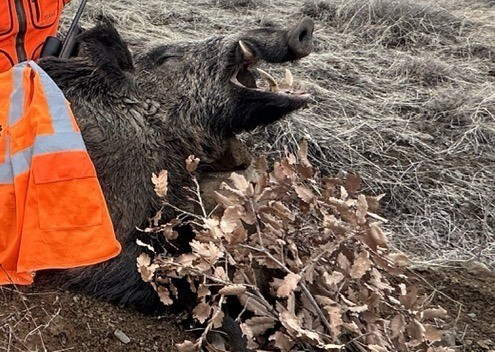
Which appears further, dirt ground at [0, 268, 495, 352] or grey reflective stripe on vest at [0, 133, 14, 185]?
grey reflective stripe on vest at [0, 133, 14, 185]

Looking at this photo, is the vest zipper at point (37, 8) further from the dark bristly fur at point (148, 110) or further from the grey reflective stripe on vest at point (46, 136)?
the grey reflective stripe on vest at point (46, 136)

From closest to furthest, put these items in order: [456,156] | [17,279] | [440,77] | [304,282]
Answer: [304,282], [17,279], [456,156], [440,77]

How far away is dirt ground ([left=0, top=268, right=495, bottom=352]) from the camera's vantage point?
305 centimetres

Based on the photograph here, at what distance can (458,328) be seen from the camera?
3.40m

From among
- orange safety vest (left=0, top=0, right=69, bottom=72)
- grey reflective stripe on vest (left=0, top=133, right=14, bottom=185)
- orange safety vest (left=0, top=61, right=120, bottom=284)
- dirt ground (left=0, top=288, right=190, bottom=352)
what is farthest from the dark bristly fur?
orange safety vest (left=0, top=0, right=69, bottom=72)

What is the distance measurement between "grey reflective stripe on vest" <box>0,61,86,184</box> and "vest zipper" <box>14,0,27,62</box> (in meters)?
1.30

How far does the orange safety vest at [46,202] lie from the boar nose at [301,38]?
118 centimetres

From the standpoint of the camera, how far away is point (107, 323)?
3.25 m

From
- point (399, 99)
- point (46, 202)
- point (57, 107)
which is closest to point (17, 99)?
point (57, 107)

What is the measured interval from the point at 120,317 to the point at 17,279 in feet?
1.61

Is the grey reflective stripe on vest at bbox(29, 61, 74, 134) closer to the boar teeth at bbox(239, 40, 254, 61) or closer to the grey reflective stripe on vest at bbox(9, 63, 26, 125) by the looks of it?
the grey reflective stripe on vest at bbox(9, 63, 26, 125)

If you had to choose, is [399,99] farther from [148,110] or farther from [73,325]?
[73,325]

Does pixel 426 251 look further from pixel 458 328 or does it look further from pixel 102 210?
pixel 102 210

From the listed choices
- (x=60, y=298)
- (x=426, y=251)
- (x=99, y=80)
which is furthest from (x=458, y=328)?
(x=99, y=80)
